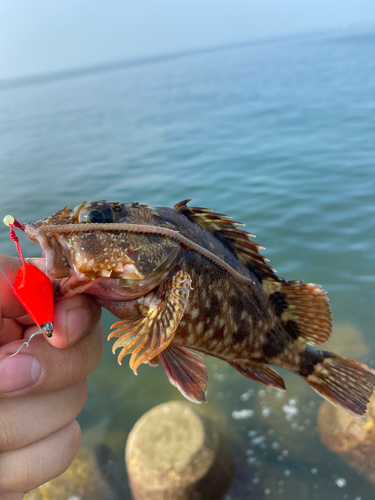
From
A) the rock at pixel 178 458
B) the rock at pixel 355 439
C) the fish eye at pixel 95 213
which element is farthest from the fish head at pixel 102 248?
the rock at pixel 355 439

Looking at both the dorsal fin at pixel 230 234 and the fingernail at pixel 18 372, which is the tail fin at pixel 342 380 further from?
the fingernail at pixel 18 372

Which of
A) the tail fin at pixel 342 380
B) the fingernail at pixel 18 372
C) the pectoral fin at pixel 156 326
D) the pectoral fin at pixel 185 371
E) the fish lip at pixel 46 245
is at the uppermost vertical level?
the fish lip at pixel 46 245

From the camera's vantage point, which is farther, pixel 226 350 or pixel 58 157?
pixel 58 157

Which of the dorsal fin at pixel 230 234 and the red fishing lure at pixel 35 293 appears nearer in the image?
the red fishing lure at pixel 35 293

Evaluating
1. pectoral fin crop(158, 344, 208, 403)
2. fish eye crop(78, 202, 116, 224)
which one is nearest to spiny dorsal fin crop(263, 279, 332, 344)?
pectoral fin crop(158, 344, 208, 403)

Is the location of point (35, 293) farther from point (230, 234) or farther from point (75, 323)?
point (230, 234)

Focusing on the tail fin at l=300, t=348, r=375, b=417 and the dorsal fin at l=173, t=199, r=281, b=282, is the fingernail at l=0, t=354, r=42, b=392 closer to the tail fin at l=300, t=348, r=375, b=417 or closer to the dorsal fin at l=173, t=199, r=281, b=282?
the dorsal fin at l=173, t=199, r=281, b=282

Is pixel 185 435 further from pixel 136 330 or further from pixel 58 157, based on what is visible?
pixel 58 157

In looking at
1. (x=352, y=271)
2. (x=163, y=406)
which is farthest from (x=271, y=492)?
(x=352, y=271)
